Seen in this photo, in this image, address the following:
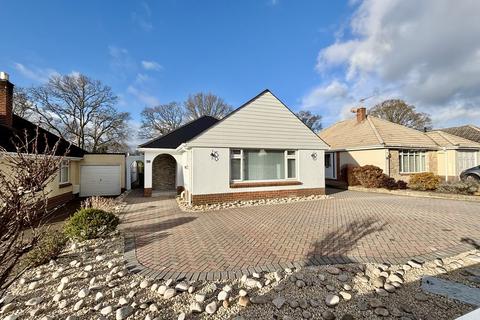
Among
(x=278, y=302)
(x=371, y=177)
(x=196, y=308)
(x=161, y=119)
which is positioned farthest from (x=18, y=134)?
(x=161, y=119)

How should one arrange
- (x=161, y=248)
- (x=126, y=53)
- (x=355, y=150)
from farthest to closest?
(x=355, y=150) < (x=126, y=53) < (x=161, y=248)

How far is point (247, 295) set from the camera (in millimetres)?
3234

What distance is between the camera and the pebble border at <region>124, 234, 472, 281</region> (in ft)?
12.6

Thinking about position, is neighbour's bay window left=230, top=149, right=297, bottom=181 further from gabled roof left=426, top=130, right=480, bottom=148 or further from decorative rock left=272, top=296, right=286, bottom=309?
gabled roof left=426, top=130, right=480, bottom=148

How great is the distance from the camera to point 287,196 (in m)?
12.0

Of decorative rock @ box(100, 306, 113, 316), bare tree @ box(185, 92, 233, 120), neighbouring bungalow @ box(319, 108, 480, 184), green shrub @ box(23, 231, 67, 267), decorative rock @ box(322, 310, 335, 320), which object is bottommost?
decorative rock @ box(100, 306, 113, 316)

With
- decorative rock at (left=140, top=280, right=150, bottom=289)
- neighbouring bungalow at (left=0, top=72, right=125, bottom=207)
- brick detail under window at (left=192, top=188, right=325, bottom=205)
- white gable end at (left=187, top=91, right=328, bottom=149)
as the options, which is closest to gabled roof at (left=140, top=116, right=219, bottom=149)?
neighbouring bungalow at (left=0, top=72, right=125, bottom=207)

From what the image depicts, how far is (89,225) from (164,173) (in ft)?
37.1

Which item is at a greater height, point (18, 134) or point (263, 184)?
point (18, 134)

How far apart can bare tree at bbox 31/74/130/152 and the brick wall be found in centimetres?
1720

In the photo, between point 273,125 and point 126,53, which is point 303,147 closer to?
point 273,125

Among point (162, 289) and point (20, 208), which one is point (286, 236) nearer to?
point (162, 289)

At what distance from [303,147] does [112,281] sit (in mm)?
10809

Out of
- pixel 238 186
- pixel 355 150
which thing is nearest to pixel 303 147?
pixel 238 186
